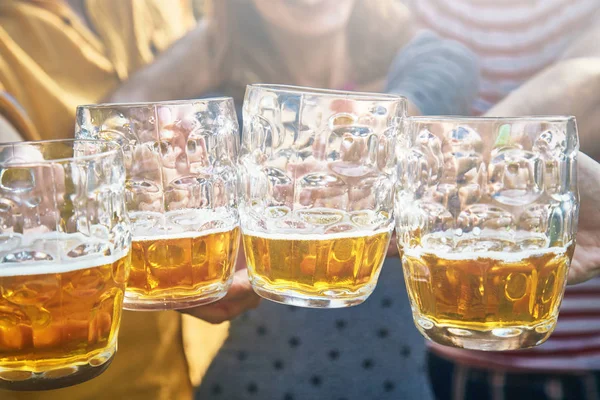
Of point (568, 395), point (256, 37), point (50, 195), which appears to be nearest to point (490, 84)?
point (256, 37)

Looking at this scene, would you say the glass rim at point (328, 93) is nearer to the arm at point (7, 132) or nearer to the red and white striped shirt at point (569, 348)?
the arm at point (7, 132)

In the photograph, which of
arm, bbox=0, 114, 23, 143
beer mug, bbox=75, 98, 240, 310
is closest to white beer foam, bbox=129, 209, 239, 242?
beer mug, bbox=75, 98, 240, 310

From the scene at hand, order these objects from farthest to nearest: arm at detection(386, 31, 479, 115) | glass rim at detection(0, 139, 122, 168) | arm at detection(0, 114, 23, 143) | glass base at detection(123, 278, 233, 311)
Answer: arm at detection(0, 114, 23, 143)
arm at detection(386, 31, 479, 115)
glass base at detection(123, 278, 233, 311)
glass rim at detection(0, 139, 122, 168)

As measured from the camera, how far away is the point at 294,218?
0.42m

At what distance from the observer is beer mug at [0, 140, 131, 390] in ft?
1.15

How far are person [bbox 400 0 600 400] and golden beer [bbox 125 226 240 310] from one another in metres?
0.61

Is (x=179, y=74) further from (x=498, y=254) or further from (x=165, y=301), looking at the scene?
(x=498, y=254)

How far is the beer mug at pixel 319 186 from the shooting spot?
401 millimetres

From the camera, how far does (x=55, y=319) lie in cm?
36

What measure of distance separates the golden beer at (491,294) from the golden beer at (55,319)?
208 millimetres

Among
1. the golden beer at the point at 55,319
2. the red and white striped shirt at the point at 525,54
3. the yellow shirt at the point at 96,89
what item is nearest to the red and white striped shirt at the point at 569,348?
the red and white striped shirt at the point at 525,54

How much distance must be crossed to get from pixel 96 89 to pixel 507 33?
0.71 meters

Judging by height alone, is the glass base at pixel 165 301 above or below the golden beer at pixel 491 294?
below

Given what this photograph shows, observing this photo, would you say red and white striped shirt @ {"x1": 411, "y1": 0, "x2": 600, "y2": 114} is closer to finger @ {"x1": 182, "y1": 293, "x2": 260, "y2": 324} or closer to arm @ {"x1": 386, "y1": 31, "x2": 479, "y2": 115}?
arm @ {"x1": 386, "y1": 31, "x2": 479, "y2": 115}
